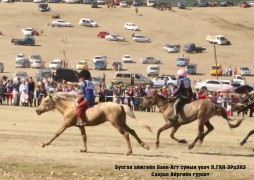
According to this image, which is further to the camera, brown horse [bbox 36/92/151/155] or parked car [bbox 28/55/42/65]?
parked car [bbox 28/55/42/65]

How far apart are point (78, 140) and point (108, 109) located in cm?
365

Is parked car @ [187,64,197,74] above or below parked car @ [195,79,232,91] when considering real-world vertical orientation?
below

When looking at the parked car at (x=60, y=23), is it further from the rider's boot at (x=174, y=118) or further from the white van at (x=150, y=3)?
the rider's boot at (x=174, y=118)

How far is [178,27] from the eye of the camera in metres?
109

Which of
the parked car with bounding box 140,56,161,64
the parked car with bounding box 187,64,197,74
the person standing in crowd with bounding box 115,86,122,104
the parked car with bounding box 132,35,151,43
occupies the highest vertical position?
the person standing in crowd with bounding box 115,86,122,104

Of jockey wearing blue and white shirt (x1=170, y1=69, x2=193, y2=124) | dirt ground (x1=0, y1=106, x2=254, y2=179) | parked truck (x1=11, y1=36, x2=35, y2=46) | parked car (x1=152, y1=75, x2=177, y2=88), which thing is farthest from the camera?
parked truck (x1=11, y1=36, x2=35, y2=46)

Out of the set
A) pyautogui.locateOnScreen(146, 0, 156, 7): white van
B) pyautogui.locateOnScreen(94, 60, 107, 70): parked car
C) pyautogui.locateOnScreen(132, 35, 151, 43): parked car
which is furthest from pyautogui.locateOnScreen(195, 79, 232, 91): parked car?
pyautogui.locateOnScreen(146, 0, 156, 7): white van

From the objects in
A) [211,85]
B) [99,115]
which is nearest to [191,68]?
[211,85]

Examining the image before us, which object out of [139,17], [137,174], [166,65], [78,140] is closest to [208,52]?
[166,65]

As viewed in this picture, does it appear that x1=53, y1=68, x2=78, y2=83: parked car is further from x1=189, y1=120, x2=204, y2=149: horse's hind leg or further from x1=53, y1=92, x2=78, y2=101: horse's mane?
x1=53, y1=92, x2=78, y2=101: horse's mane

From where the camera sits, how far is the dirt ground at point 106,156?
17328mm

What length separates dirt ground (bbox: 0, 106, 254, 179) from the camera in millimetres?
17328

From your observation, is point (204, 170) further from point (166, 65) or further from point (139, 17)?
point (139, 17)

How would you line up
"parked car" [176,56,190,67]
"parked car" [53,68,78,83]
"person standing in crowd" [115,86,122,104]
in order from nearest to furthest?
"person standing in crowd" [115,86,122,104]
"parked car" [53,68,78,83]
"parked car" [176,56,190,67]
